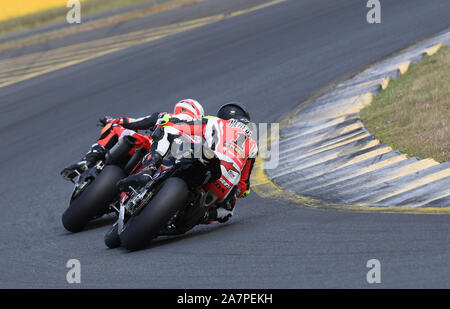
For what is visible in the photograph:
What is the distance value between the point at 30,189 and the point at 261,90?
4276 millimetres

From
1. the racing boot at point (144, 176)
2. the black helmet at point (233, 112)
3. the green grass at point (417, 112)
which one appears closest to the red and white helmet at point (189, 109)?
the black helmet at point (233, 112)

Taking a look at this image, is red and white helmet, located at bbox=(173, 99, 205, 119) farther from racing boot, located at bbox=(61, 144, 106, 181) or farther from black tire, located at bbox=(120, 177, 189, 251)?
racing boot, located at bbox=(61, 144, 106, 181)

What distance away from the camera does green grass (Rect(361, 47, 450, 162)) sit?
8.40 metres

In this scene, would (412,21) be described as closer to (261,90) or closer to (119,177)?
(261,90)

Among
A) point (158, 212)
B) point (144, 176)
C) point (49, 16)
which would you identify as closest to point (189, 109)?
point (144, 176)

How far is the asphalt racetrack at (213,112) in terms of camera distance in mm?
5559

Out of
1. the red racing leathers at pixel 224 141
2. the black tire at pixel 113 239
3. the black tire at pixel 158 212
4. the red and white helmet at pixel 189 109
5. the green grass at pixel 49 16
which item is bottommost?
the black tire at pixel 113 239

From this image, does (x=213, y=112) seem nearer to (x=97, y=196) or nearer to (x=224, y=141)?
(x=97, y=196)

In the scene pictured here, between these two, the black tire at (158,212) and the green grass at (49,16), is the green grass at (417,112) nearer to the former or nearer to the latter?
the black tire at (158,212)

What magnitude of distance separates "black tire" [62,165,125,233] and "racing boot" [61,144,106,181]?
0.93ft

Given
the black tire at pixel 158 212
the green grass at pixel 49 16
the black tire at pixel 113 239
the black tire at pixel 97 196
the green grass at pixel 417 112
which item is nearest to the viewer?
the black tire at pixel 158 212

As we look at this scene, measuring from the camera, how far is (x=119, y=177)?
7730 mm

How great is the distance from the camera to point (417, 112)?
9602 millimetres

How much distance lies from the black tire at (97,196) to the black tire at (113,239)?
31.1 inches
